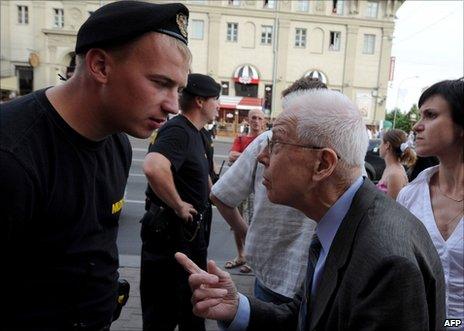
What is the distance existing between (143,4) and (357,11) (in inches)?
1687

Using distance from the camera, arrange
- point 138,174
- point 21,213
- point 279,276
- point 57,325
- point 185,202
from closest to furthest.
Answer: point 21,213 → point 57,325 → point 279,276 → point 185,202 → point 138,174

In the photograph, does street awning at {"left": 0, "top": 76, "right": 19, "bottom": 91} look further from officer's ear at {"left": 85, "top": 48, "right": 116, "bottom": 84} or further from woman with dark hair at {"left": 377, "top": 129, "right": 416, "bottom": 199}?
officer's ear at {"left": 85, "top": 48, "right": 116, "bottom": 84}

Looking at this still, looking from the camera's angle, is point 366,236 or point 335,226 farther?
point 335,226

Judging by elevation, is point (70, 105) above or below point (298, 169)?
above

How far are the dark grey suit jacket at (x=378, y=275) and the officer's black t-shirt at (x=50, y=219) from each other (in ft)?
2.73

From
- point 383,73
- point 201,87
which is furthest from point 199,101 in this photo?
point 383,73

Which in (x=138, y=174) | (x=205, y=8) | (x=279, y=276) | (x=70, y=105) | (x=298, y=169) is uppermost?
(x=205, y=8)

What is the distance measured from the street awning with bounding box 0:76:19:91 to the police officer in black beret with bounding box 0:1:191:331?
41514mm

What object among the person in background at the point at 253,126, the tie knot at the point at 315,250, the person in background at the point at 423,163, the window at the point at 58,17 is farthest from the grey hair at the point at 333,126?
the window at the point at 58,17

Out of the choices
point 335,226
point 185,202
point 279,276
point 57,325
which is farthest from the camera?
point 185,202

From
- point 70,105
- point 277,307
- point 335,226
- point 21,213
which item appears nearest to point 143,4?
point 70,105

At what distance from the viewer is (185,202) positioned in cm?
309

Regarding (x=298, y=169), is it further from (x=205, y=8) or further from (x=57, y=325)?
(x=205, y=8)

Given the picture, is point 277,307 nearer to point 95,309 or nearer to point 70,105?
point 95,309
